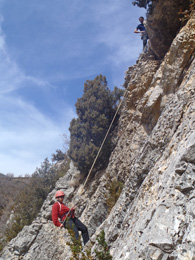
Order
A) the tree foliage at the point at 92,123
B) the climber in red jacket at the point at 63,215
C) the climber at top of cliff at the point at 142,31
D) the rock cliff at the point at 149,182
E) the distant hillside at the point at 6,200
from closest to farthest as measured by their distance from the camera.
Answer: the rock cliff at the point at 149,182
the climber in red jacket at the point at 63,215
the climber at top of cliff at the point at 142,31
the tree foliage at the point at 92,123
the distant hillside at the point at 6,200

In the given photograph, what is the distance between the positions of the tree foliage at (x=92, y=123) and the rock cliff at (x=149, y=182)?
1.17 metres

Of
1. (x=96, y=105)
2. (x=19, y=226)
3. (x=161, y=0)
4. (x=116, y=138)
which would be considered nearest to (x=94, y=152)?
(x=116, y=138)

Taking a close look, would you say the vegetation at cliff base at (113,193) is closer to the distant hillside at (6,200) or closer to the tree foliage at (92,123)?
the tree foliage at (92,123)

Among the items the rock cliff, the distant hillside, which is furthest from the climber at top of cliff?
the distant hillside

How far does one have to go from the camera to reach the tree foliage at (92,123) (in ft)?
37.7

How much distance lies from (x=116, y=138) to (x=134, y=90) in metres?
2.67

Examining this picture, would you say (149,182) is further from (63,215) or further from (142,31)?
(142,31)

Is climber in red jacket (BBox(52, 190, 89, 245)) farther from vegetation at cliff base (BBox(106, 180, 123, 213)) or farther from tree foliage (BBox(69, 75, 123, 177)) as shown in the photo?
tree foliage (BBox(69, 75, 123, 177))

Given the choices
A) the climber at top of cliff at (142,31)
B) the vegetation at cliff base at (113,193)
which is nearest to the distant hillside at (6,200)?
the vegetation at cliff base at (113,193)

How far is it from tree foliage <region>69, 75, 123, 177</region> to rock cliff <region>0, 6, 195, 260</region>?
1.17 m

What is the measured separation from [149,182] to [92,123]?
26.8ft

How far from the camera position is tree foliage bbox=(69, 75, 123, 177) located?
11484 mm

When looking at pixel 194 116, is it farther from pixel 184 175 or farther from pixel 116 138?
pixel 116 138

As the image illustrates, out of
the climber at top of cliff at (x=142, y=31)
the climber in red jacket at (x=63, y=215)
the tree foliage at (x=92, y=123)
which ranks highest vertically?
the climber at top of cliff at (x=142, y=31)
